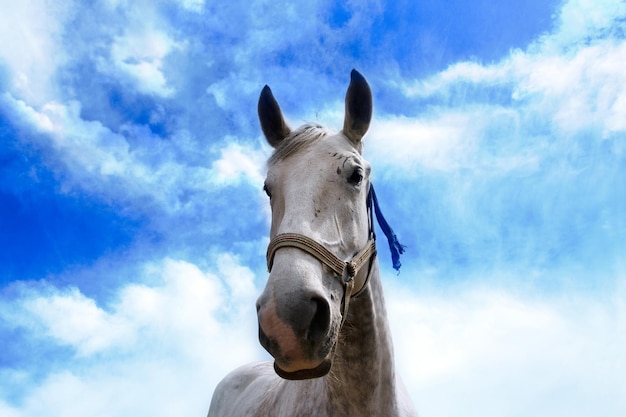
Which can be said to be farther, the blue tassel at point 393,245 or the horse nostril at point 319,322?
the blue tassel at point 393,245

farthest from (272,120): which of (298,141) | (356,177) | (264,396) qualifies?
(264,396)

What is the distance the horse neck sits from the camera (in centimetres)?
280

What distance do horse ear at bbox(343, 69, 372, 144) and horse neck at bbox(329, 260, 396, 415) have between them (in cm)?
106

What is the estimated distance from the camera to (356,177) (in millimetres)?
2881

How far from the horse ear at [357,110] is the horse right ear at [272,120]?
502 millimetres

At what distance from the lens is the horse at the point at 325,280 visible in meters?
2.13

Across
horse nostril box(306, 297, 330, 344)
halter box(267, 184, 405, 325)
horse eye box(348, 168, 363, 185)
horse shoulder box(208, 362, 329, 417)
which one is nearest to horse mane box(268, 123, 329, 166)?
horse eye box(348, 168, 363, 185)

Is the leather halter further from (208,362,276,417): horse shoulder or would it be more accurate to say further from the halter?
(208,362,276,417): horse shoulder

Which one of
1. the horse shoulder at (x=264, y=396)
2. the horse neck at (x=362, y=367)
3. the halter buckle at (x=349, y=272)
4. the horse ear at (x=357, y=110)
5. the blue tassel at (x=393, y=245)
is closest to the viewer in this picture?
the halter buckle at (x=349, y=272)

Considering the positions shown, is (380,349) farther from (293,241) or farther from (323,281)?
(293,241)

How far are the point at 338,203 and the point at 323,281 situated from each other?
497 millimetres


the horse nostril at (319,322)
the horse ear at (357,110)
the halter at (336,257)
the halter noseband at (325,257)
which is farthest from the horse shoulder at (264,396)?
the horse ear at (357,110)

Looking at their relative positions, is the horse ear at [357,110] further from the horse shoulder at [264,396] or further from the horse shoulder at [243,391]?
the horse shoulder at [243,391]

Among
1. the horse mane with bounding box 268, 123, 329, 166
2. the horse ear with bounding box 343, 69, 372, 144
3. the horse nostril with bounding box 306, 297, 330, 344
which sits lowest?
the horse nostril with bounding box 306, 297, 330, 344
